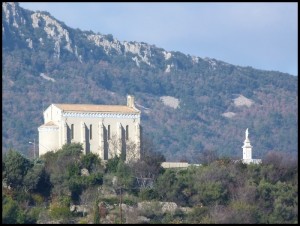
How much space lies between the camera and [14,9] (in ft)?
649

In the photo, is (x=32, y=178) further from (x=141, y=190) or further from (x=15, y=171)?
(x=141, y=190)

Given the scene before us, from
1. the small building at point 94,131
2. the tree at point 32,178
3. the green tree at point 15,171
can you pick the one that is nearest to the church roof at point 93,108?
the small building at point 94,131

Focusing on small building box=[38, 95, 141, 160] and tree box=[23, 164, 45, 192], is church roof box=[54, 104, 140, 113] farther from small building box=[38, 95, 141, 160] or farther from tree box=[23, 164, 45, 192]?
tree box=[23, 164, 45, 192]

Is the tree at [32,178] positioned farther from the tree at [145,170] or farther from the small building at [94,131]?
the tree at [145,170]

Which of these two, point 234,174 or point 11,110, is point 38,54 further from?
point 234,174

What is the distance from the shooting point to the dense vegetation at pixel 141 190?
71875 mm

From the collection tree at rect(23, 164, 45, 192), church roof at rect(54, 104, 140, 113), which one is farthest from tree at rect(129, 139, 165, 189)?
tree at rect(23, 164, 45, 192)

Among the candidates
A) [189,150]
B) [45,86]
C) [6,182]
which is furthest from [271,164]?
[45,86]

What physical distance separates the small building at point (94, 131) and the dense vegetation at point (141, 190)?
6.55ft

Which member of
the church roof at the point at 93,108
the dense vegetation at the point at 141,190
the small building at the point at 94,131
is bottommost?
the dense vegetation at the point at 141,190

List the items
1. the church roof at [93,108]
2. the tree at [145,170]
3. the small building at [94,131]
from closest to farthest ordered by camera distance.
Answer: the tree at [145,170], the small building at [94,131], the church roof at [93,108]

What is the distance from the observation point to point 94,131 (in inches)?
3223

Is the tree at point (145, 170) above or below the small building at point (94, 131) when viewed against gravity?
below

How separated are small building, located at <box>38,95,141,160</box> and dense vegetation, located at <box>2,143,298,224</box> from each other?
78.6 inches
